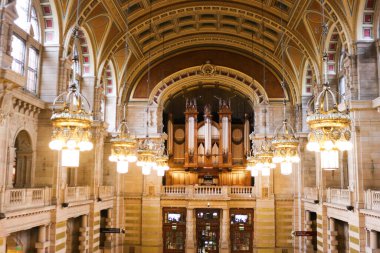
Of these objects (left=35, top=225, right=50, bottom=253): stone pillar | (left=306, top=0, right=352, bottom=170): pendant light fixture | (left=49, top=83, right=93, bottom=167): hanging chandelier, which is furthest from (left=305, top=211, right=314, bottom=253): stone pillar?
(left=49, top=83, right=93, bottom=167): hanging chandelier

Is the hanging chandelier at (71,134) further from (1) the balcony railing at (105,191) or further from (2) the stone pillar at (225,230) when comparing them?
(2) the stone pillar at (225,230)

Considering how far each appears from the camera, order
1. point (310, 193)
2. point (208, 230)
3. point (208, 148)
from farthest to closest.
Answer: point (208, 148) < point (208, 230) < point (310, 193)

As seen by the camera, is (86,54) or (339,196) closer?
(339,196)

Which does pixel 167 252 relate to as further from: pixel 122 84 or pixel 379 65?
pixel 379 65

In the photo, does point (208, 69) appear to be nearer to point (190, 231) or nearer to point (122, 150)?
point (190, 231)

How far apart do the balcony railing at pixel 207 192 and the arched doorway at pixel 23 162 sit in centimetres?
1252

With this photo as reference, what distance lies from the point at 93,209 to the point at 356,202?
1224 centimetres

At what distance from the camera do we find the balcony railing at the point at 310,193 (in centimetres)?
2297

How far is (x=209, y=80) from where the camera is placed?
1184 inches

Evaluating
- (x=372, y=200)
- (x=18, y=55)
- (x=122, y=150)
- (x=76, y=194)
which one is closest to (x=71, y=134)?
(x=122, y=150)

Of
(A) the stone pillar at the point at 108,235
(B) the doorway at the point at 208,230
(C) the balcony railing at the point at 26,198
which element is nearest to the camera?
(C) the balcony railing at the point at 26,198

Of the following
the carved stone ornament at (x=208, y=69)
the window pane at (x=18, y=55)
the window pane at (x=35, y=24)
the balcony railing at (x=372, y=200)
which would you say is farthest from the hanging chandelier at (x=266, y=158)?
the carved stone ornament at (x=208, y=69)

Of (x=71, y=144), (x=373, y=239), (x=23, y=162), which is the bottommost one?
(x=373, y=239)

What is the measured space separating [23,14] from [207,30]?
13086 mm
